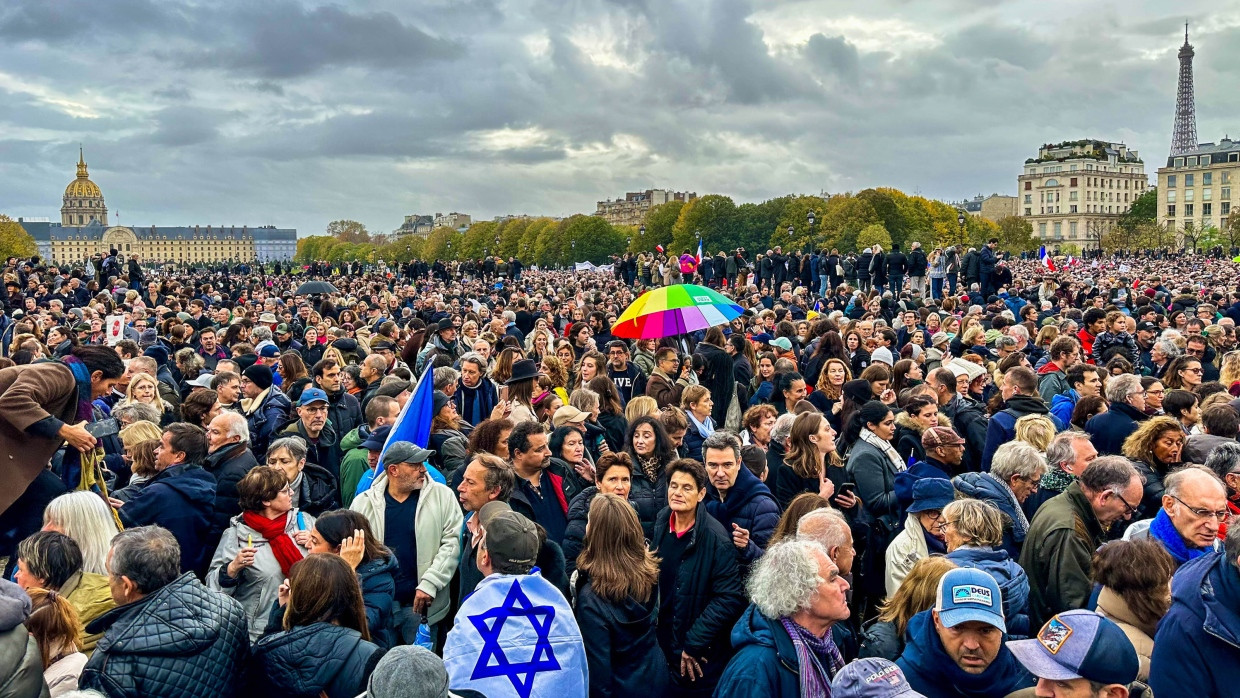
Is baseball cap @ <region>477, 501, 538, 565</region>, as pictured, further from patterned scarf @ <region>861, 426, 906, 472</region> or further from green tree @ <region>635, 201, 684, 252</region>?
green tree @ <region>635, 201, 684, 252</region>

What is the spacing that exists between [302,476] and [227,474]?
433 mm

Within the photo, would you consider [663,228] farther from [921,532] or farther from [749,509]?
[921,532]

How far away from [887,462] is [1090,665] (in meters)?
3.12

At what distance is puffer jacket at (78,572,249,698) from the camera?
3602 millimetres

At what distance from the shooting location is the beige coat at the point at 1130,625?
3.77m

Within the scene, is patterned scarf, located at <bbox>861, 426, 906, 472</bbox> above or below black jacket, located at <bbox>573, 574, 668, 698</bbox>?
above

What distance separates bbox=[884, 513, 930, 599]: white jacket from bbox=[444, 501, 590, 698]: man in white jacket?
6.45 feet

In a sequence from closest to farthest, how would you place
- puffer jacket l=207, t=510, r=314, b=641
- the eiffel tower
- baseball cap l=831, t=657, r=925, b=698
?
baseball cap l=831, t=657, r=925, b=698 → puffer jacket l=207, t=510, r=314, b=641 → the eiffel tower

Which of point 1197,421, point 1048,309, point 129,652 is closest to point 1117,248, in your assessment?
point 1048,309

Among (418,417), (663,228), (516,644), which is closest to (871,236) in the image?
(663,228)

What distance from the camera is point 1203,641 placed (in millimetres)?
3377

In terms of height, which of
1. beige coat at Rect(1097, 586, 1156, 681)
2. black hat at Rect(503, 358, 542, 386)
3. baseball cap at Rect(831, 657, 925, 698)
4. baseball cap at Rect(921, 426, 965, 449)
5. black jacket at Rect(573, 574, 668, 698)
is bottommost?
black jacket at Rect(573, 574, 668, 698)

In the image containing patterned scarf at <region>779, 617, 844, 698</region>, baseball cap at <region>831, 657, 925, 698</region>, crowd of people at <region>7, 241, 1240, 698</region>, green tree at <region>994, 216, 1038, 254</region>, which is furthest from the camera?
green tree at <region>994, 216, 1038, 254</region>

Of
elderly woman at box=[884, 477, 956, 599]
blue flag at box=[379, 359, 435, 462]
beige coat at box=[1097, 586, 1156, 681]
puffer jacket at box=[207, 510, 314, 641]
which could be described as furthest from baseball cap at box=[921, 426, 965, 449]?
puffer jacket at box=[207, 510, 314, 641]
